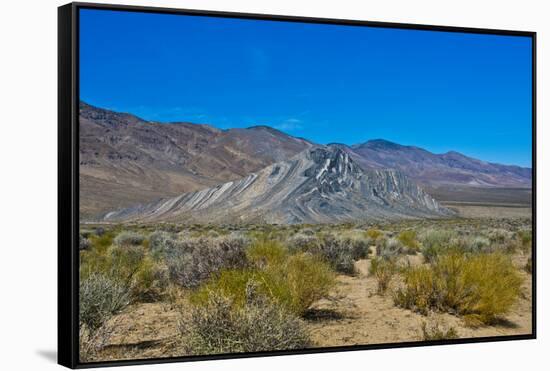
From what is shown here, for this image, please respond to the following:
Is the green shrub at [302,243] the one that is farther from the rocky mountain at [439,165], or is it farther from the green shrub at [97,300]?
the green shrub at [97,300]

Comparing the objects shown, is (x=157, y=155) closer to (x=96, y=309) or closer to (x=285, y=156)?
(x=285, y=156)

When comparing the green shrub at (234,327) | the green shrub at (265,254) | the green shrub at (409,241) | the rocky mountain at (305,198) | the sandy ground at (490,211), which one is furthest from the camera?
the rocky mountain at (305,198)

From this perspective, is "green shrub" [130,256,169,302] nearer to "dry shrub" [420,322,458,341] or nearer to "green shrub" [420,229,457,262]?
"dry shrub" [420,322,458,341]

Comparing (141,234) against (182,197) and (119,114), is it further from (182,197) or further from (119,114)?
(119,114)

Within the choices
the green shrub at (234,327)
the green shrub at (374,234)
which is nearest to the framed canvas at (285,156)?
the green shrub at (234,327)

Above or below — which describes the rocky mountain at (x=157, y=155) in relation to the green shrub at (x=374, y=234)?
above

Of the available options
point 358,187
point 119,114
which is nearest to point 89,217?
point 119,114

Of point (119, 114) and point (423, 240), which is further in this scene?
point (423, 240)

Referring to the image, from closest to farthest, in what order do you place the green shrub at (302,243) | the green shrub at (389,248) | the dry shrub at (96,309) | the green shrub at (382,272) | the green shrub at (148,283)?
1. the dry shrub at (96,309)
2. the green shrub at (148,283)
3. the green shrub at (382,272)
4. the green shrub at (302,243)
5. the green shrub at (389,248)
